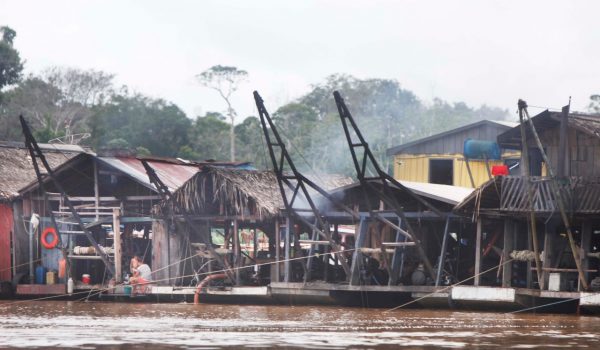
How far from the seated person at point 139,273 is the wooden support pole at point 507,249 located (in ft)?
29.7

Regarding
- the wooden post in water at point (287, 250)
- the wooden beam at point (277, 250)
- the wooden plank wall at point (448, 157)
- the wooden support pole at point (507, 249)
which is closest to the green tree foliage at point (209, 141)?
the wooden plank wall at point (448, 157)

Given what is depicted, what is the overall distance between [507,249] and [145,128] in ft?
112

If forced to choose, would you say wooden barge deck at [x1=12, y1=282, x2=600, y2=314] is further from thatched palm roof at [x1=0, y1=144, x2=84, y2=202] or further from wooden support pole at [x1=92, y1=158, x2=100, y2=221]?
thatched palm roof at [x1=0, y1=144, x2=84, y2=202]

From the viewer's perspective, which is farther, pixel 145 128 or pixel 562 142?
pixel 145 128

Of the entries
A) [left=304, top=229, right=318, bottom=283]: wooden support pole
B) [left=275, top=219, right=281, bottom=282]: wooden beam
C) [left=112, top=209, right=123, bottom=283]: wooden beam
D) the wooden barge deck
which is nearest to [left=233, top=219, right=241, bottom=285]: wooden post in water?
the wooden barge deck

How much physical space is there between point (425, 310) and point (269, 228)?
7.02 meters

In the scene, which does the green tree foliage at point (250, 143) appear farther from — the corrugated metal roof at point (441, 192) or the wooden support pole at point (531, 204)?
the wooden support pole at point (531, 204)

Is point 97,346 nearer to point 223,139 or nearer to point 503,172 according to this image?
point 503,172

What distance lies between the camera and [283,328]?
21312 millimetres

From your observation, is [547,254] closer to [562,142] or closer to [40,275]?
[562,142]

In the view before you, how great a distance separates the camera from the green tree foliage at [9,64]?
55.7 m

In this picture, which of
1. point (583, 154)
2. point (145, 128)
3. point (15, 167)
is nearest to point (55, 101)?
point (145, 128)

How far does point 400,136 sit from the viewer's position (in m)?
62.5

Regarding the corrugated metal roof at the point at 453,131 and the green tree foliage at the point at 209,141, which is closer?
the corrugated metal roof at the point at 453,131
